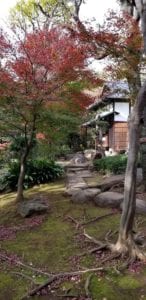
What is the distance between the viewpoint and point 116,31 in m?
10.9

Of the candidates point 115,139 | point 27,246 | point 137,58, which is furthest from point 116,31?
point 115,139

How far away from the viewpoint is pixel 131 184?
6.25 meters

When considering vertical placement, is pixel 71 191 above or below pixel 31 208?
above

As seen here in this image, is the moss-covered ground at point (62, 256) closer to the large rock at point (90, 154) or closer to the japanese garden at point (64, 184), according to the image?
the japanese garden at point (64, 184)

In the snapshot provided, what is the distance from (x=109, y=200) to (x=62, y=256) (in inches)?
133

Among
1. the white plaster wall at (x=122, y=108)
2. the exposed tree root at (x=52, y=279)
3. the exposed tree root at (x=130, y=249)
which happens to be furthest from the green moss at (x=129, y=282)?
the white plaster wall at (x=122, y=108)

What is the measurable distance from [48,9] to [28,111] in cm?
1781

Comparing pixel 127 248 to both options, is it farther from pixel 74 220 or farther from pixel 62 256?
pixel 74 220

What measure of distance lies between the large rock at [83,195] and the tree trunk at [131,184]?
370 centimetres

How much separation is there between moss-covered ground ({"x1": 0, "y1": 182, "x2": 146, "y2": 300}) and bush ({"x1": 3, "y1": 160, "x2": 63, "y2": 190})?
2801 mm

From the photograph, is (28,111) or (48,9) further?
(48,9)

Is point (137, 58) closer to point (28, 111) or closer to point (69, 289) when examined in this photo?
point (28, 111)

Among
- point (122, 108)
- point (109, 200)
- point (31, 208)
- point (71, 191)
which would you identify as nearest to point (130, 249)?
point (109, 200)

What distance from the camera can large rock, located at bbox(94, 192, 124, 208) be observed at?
31.0ft
